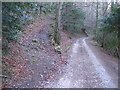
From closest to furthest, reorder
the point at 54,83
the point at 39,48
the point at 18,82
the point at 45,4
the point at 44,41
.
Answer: the point at 18,82
the point at 54,83
the point at 39,48
the point at 44,41
the point at 45,4

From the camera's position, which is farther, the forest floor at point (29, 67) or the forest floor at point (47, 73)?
the forest floor at point (47, 73)

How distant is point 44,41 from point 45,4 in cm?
1486

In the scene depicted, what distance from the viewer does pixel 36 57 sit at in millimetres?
13312

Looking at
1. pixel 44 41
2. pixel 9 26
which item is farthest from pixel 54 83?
pixel 44 41

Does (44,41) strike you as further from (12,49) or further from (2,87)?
(2,87)

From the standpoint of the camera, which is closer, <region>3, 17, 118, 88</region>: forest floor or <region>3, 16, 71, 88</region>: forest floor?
<region>3, 16, 71, 88</region>: forest floor

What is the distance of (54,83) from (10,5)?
13.0 feet

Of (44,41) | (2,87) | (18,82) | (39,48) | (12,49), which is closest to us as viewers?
(2,87)

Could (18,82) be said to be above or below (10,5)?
below

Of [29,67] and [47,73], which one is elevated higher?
[29,67]

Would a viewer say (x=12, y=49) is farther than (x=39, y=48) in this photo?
No

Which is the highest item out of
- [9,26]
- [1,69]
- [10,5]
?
[10,5]

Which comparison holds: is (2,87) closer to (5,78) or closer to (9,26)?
(5,78)

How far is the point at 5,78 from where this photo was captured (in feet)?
29.2
